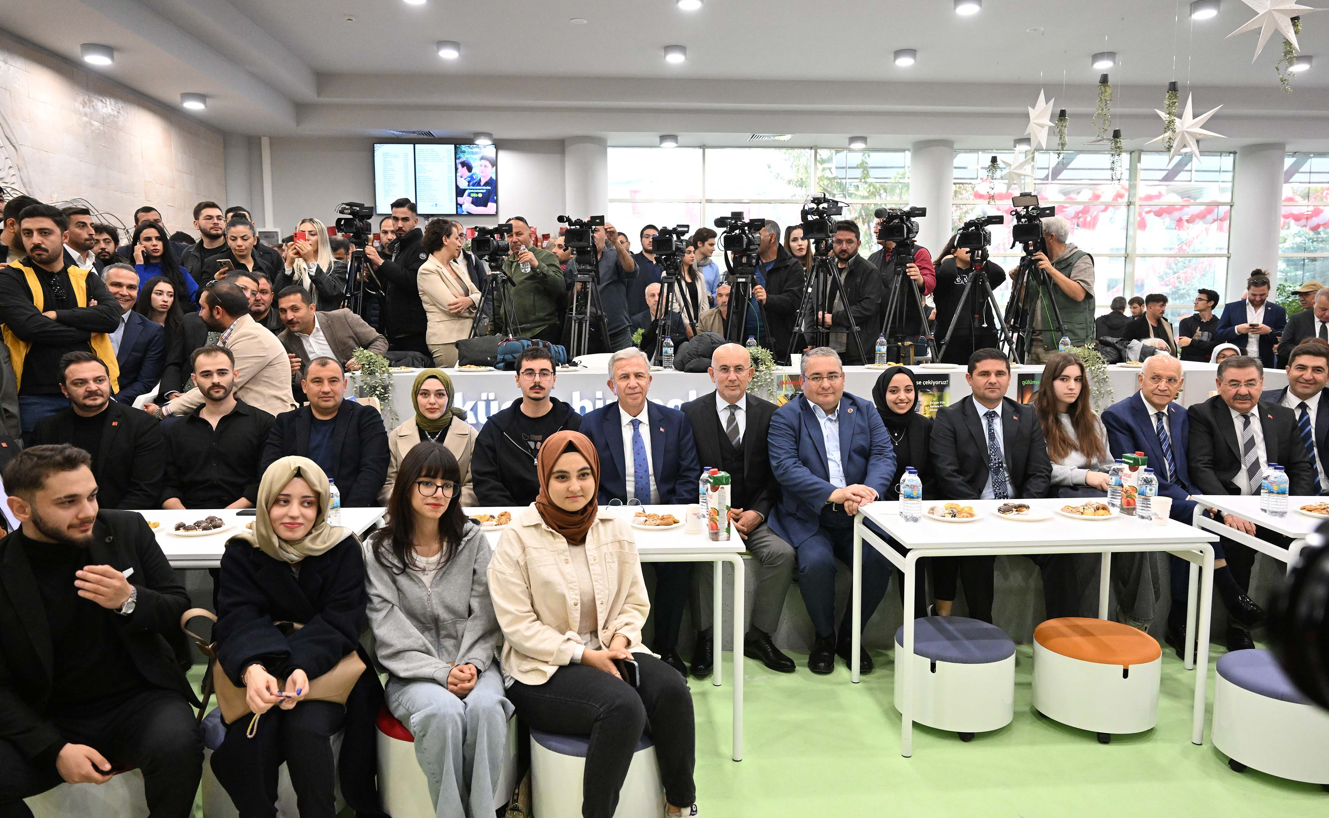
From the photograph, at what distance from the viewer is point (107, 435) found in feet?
11.5

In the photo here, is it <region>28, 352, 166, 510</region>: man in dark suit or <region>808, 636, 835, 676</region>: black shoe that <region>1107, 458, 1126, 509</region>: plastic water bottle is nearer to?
<region>808, 636, 835, 676</region>: black shoe

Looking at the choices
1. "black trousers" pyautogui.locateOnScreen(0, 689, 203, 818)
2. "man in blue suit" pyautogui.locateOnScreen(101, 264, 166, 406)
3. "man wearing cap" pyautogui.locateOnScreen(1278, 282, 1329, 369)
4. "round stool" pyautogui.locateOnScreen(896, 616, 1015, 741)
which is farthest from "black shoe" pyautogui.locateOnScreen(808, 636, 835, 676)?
"man wearing cap" pyautogui.locateOnScreen(1278, 282, 1329, 369)

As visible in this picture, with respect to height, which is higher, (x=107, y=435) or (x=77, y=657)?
(x=107, y=435)

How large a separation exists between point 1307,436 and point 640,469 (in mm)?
3112

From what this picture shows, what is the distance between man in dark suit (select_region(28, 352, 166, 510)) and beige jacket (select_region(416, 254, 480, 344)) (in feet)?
6.53

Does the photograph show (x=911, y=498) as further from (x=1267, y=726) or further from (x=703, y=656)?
(x=1267, y=726)

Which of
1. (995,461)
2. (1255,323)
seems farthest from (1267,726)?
(1255,323)

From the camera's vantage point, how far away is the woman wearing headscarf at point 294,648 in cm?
219

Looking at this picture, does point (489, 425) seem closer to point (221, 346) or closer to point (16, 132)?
point (221, 346)

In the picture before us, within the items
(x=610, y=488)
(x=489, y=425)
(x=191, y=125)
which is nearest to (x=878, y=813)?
(x=610, y=488)

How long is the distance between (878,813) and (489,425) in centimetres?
219

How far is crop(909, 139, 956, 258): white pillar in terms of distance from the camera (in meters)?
11.2

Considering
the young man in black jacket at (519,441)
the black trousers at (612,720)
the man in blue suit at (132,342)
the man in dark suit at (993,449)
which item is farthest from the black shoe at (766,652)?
the man in blue suit at (132,342)

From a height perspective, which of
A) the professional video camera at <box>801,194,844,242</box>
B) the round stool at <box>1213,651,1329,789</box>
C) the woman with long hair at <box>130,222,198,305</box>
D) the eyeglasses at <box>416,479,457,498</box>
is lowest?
the round stool at <box>1213,651,1329,789</box>
